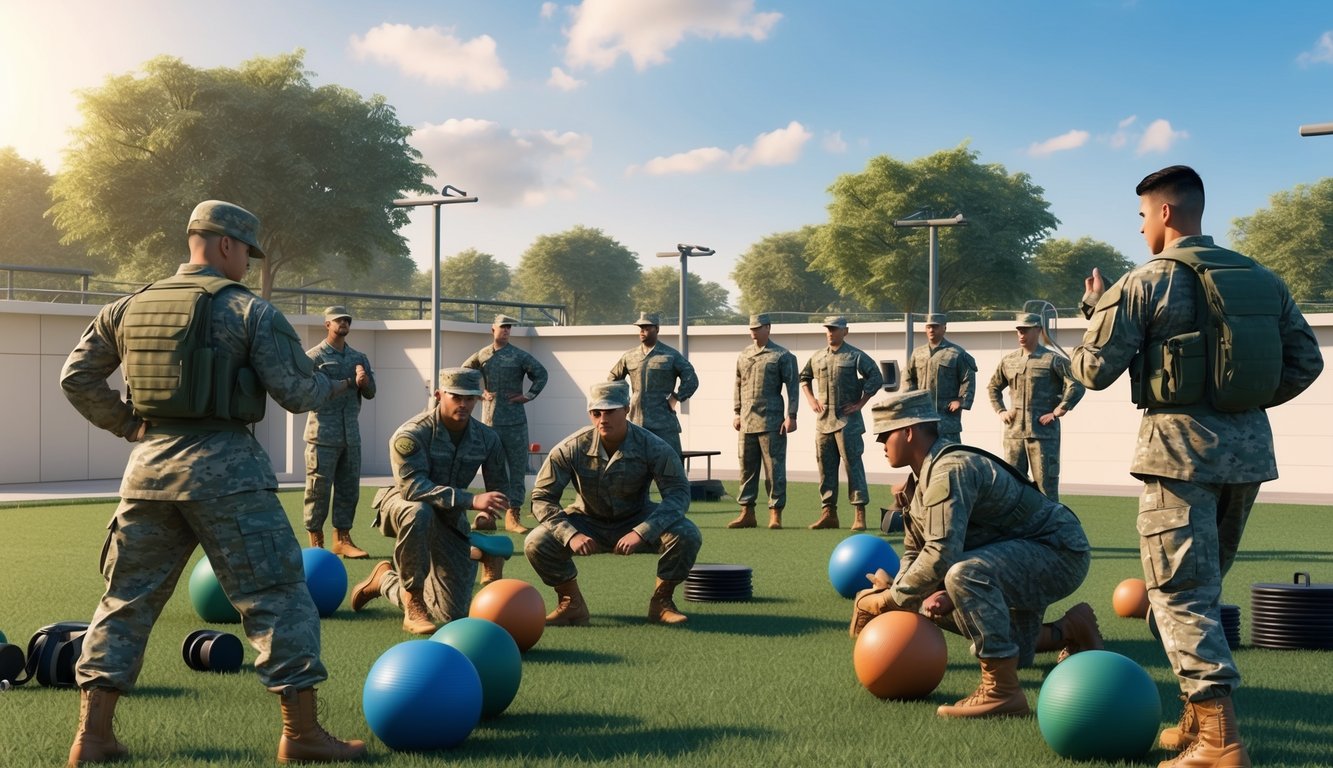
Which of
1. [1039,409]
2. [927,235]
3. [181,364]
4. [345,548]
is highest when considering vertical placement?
[927,235]

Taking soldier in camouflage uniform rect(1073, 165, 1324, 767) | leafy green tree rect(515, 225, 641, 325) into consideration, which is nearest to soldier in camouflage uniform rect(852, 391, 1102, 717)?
soldier in camouflage uniform rect(1073, 165, 1324, 767)

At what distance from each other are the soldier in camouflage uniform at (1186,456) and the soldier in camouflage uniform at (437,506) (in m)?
3.65

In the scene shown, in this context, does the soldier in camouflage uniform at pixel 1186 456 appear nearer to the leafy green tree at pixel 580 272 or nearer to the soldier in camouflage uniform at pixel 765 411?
the soldier in camouflage uniform at pixel 765 411

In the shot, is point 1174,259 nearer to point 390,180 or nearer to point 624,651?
point 624,651

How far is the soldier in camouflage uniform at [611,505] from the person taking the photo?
795 centimetres

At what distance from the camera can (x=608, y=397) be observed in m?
7.95

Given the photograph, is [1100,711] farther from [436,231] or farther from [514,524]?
[436,231]

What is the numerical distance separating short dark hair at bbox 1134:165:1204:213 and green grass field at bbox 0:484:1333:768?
219 cm

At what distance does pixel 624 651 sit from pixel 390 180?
44.7m

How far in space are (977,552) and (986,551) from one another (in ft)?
0.17

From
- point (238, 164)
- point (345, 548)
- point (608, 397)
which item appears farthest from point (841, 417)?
point (238, 164)

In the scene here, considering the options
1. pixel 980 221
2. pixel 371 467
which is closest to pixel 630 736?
pixel 371 467

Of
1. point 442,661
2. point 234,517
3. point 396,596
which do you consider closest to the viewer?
point 234,517

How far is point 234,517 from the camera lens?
15.7 feet
